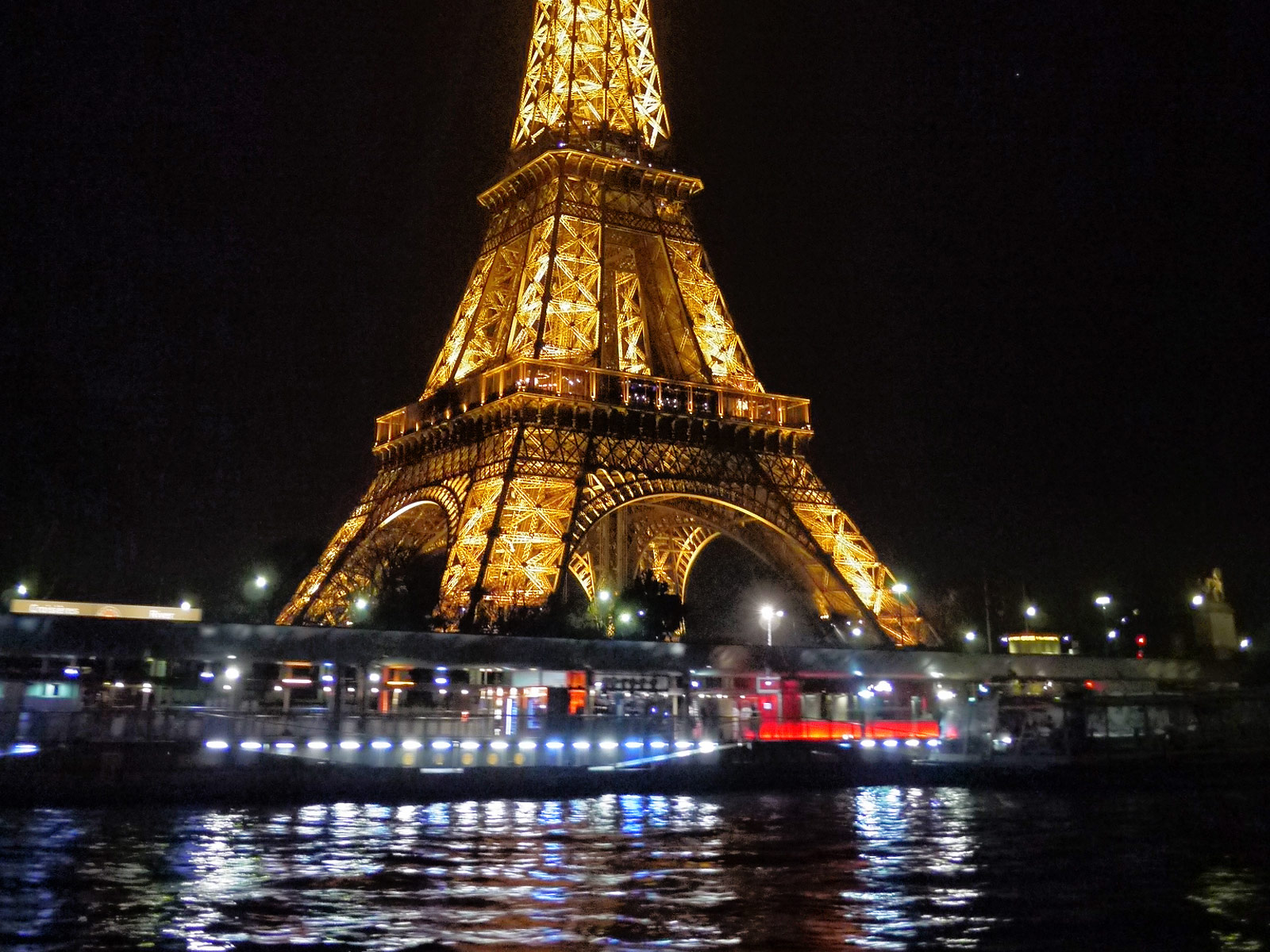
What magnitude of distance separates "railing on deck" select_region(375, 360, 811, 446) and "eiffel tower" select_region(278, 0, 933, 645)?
77 millimetres

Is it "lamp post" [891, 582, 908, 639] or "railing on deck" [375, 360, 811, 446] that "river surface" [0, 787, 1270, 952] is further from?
"railing on deck" [375, 360, 811, 446]

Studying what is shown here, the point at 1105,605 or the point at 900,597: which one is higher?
the point at 1105,605

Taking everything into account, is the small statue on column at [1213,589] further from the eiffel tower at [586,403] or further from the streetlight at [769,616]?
the streetlight at [769,616]

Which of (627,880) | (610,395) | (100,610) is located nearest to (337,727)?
(100,610)

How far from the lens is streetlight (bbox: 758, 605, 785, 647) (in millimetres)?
50438

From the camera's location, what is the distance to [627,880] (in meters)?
14.5

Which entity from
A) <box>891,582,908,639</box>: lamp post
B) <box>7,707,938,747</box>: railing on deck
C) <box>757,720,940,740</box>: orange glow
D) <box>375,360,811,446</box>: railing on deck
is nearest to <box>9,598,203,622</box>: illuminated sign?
<box>7,707,938,747</box>: railing on deck

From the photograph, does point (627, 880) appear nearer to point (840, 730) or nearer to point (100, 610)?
point (840, 730)

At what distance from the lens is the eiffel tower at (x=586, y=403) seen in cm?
4128

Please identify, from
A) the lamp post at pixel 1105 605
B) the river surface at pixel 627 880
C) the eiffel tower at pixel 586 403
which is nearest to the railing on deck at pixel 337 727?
the river surface at pixel 627 880

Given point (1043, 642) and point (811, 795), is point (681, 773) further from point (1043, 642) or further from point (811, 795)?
point (1043, 642)

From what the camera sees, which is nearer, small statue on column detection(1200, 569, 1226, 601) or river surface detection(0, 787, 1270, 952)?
river surface detection(0, 787, 1270, 952)

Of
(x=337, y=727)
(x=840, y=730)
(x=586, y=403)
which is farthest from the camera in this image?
(x=586, y=403)

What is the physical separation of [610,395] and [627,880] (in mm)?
30368
